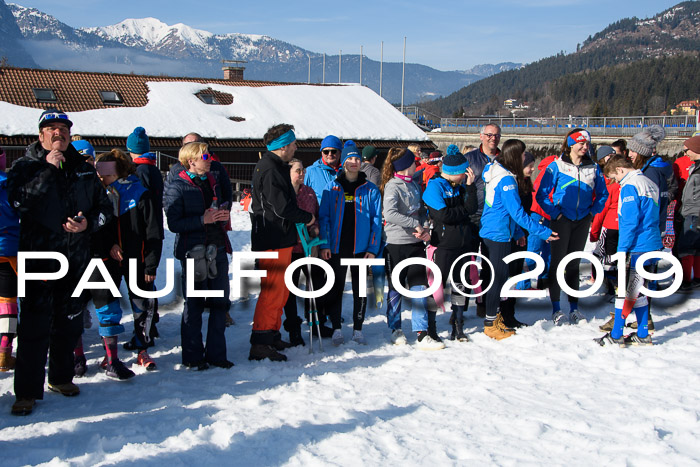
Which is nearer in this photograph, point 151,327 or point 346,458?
point 346,458

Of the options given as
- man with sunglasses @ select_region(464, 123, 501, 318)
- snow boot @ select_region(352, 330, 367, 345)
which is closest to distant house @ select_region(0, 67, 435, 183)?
man with sunglasses @ select_region(464, 123, 501, 318)

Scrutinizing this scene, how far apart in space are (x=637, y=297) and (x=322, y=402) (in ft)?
10.8

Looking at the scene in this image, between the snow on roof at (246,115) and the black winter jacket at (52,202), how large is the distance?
18.8 m

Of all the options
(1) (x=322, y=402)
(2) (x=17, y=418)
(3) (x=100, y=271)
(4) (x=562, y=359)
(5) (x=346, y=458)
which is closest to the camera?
(5) (x=346, y=458)

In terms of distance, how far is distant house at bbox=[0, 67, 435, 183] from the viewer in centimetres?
2194

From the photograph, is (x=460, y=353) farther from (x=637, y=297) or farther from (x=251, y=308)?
(x=251, y=308)

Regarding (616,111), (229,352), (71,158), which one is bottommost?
(229,352)

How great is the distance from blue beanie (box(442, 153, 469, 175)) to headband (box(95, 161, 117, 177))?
3109 mm

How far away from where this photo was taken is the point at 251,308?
726cm

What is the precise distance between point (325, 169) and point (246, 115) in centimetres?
2100

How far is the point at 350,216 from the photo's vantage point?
5.79 m

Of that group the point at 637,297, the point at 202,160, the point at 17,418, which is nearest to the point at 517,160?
the point at 637,297

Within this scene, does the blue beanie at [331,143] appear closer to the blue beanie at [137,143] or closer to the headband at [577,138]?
the blue beanie at [137,143]

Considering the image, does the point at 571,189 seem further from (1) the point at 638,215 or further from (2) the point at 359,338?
(2) the point at 359,338
